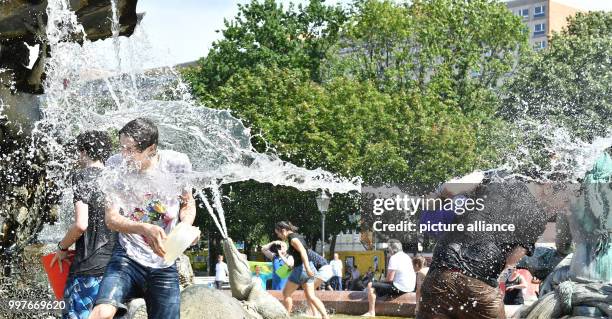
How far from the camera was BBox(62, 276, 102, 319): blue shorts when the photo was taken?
5.86m

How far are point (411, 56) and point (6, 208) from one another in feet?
136

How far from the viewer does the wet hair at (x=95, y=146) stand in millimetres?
5977

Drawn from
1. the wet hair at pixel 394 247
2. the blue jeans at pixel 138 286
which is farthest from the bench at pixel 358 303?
the blue jeans at pixel 138 286

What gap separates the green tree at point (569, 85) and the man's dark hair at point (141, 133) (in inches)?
1354

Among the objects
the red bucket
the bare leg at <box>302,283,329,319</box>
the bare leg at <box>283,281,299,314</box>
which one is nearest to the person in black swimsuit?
the bare leg at <box>302,283,329,319</box>

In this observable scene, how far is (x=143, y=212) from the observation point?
522cm

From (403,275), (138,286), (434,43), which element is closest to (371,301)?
(403,275)

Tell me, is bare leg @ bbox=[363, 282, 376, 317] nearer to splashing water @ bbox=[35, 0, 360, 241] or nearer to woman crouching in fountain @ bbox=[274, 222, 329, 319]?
woman crouching in fountain @ bbox=[274, 222, 329, 319]

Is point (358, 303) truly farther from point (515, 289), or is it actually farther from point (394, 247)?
point (515, 289)

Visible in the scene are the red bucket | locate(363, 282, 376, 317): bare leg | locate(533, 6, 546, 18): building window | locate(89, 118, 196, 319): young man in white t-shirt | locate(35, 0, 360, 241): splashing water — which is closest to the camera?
locate(89, 118, 196, 319): young man in white t-shirt

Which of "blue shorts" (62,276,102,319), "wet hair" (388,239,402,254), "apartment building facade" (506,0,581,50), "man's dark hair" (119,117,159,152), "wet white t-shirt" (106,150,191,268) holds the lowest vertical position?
"wet hair" (388,239,402,254)

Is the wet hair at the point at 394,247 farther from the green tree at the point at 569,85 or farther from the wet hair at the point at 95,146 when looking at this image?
the green tree at the point at 569,85

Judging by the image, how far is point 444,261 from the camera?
5926 millimetres

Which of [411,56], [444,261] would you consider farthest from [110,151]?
[411,56]
